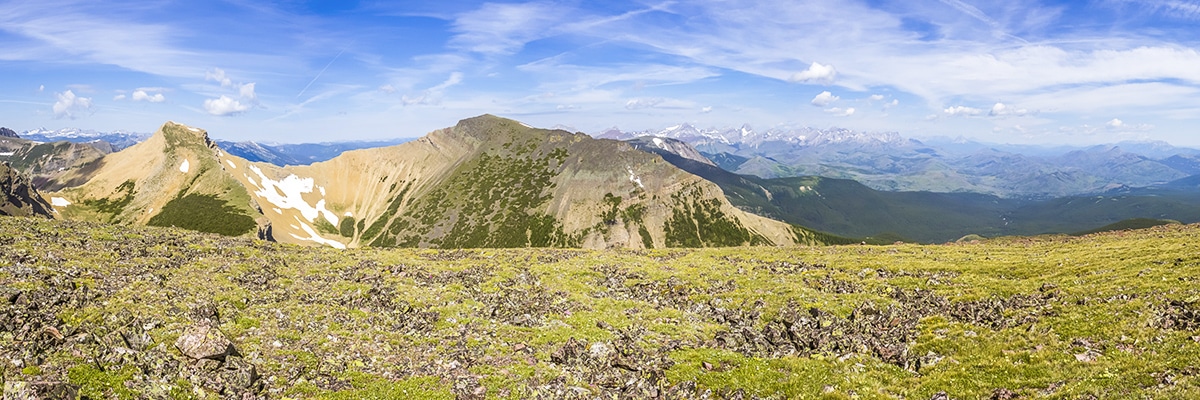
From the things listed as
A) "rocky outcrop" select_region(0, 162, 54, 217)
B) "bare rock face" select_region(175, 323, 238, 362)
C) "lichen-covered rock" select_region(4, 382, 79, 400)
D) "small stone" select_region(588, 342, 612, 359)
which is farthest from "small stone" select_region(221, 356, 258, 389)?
"rocky outcrop" select_region(0, 162, 54, 217)

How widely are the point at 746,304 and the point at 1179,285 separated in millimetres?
24106

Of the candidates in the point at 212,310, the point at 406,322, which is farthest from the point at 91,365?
the point at 406,322

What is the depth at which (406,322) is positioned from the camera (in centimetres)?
3066

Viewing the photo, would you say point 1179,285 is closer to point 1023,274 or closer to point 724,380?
point 1023,274

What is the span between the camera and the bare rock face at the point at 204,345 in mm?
21781

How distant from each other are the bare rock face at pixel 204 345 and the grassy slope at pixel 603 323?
0.52 m

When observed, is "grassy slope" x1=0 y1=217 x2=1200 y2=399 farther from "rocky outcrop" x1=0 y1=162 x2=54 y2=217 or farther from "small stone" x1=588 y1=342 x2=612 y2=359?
"rocky outcrop" x1=0 y1=162 x2=54 y2=217

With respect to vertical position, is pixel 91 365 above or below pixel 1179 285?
below

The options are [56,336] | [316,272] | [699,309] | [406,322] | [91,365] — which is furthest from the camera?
[316,272]

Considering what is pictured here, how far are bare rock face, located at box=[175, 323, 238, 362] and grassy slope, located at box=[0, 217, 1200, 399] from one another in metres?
0.52

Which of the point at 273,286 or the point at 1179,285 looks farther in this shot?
the point at 273,286

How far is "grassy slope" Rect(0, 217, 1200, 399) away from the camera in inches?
792

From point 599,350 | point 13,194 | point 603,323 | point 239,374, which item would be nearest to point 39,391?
point 239,374

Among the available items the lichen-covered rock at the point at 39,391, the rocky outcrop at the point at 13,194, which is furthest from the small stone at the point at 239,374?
the rocky outcrop at the point at 13,194
